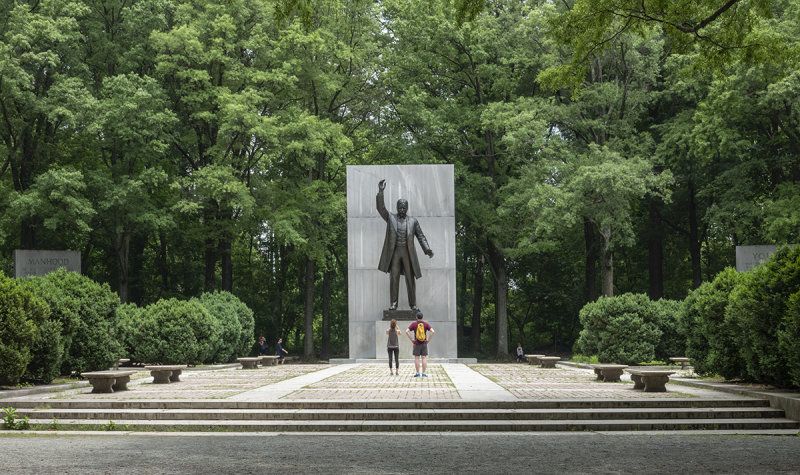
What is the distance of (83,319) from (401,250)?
13297mm

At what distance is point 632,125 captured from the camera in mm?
33219

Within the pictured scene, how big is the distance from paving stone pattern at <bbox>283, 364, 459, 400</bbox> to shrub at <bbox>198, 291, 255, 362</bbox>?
26.1ft

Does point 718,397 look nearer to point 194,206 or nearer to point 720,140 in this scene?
point 720,140

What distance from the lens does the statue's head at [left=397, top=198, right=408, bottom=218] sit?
2734 cm

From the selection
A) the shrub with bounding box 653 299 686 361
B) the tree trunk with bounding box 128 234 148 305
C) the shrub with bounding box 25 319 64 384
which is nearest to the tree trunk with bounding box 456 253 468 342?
the tree trunk with bounding box 128 234 148 305

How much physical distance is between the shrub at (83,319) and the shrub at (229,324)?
887 cm

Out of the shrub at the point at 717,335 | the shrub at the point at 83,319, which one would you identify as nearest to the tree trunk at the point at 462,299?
the shrub at the point at 717,335

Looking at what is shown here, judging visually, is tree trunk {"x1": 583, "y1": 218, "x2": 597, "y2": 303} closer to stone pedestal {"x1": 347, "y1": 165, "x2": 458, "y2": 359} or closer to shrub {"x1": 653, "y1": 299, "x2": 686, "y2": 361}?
stone pedestal {"x1": 347, "y1": 165, "x2": 458, "y2": 359}

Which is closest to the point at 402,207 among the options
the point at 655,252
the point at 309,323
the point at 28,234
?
the point at 309,323

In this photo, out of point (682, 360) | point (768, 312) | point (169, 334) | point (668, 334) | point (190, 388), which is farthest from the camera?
point (169, 334)

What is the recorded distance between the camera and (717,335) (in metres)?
14.2

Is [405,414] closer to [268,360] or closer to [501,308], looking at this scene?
[268,360]

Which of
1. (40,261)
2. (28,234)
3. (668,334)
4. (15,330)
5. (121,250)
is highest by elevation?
(28,234)

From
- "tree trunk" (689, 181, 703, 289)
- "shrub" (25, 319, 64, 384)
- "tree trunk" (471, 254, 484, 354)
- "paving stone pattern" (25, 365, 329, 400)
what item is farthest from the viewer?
"tree trunk" (471, 254, 484, 354)
